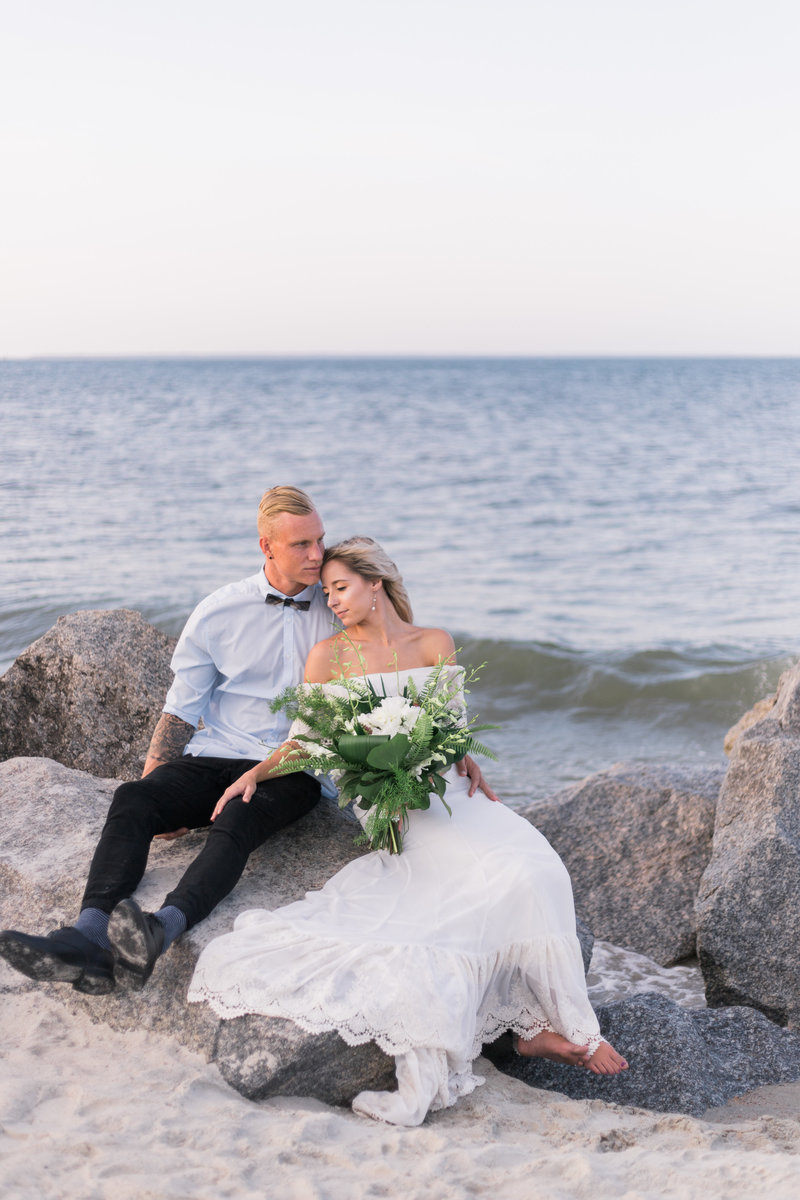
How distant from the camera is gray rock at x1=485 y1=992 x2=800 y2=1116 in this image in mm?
4438

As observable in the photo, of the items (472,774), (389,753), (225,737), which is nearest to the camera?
(389,753)

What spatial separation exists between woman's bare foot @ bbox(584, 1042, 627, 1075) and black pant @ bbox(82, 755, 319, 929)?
64.6 inches

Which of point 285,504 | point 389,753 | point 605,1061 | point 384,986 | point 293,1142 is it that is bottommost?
point 605,1061

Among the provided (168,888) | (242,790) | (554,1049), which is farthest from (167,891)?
(554,1049)

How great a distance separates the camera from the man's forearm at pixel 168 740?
17.5 ft

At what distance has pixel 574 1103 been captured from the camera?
Answer: 411 centimetres

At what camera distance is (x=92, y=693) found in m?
6.85

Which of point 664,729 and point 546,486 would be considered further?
point 546,486

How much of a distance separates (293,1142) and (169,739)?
2334mm

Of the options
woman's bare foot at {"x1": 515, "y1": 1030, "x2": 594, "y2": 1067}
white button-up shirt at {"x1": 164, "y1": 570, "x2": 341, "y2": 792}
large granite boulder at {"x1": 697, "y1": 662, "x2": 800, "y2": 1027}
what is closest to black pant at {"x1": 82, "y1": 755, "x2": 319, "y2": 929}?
white button-up shirt at {"x1": 164, "y1": 570, "x2": 341, "y2": 792}

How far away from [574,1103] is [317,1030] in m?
1.07

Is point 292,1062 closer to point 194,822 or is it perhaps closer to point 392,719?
point 392,719

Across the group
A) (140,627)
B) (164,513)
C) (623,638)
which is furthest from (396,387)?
(140,627)

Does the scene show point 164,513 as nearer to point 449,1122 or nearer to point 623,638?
point 623,638
